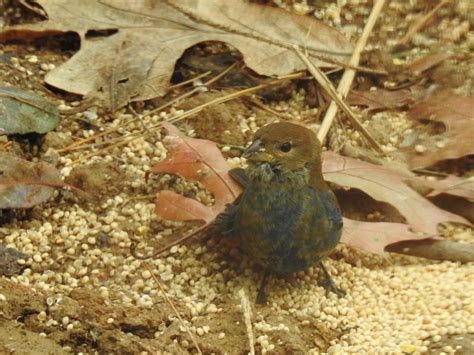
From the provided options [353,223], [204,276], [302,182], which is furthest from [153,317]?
[353,223]

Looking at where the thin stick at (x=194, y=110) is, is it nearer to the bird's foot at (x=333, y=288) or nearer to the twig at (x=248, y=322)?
the bird's foot at (x=333, y=288)

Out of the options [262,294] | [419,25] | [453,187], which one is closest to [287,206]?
[262,294]

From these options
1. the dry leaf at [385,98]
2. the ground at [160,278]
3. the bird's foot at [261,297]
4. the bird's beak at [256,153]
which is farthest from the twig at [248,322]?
the dry leaf at [385,98]

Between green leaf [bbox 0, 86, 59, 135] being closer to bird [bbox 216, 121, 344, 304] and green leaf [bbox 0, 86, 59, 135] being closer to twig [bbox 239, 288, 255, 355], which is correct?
bird [bbox 216, 121, 344, 304]

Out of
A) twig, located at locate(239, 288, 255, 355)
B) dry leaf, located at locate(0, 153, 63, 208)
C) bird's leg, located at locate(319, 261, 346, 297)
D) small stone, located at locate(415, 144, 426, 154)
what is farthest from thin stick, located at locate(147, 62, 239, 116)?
twig, located at locate(239, 288, 255, 355)

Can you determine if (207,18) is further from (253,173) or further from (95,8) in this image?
(253,173)

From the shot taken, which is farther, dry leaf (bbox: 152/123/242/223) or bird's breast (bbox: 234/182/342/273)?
dry leaf (bbox: 152/123/242/223)
